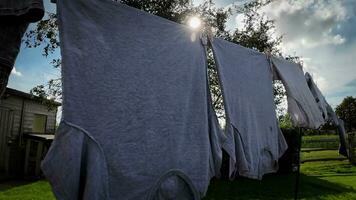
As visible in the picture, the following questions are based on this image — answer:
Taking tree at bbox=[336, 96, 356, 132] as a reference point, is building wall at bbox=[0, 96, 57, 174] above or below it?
below

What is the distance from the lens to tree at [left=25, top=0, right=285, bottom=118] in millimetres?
9107

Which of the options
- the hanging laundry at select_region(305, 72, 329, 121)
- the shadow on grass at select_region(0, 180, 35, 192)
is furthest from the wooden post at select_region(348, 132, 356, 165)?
the shadow on grass at select_region(0, 180, 35, 192)

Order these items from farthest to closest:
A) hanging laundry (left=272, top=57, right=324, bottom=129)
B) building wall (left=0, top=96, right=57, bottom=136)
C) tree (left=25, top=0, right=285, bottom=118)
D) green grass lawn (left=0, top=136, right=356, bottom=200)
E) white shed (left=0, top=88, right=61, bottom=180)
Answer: building wall (left=0, top=96, right=57, bottom=136) < white shed (left=0, top=88, right=61, bottom=180) < tree (left=25, top=0, right=285, bottom=118) < green grass lawn (left=0, top=136, right=356, bottom=200) < hanging laundry (left=272, top=57, right=324, bottom=129)

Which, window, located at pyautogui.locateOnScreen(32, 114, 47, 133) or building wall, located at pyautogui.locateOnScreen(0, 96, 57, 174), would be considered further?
window, located at pyautogui.locateOnScreen(32, 114, 47, 133)

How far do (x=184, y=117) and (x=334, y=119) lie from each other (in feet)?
9.67

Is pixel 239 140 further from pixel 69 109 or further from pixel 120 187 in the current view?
pixel 69 109

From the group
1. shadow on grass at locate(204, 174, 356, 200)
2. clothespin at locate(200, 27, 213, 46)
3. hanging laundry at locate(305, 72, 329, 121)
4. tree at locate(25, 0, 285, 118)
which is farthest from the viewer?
tree at locate(25, 0, 285, 118)

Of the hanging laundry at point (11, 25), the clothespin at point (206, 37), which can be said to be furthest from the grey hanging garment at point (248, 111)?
the hanging laundry at point (11, 25)

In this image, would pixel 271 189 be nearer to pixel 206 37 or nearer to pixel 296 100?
pixel 296 100

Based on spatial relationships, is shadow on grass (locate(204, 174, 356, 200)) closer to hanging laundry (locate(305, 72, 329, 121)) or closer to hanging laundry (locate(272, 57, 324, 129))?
hanging laundry (locate(305, 72, 329, 121))

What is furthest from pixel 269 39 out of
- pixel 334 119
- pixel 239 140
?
pixel 239 140

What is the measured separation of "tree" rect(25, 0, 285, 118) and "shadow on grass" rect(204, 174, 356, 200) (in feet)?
6.39

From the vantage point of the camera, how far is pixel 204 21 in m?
8.75

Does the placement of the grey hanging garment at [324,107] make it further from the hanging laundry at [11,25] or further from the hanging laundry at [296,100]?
the hanging laundry at [11,25]
